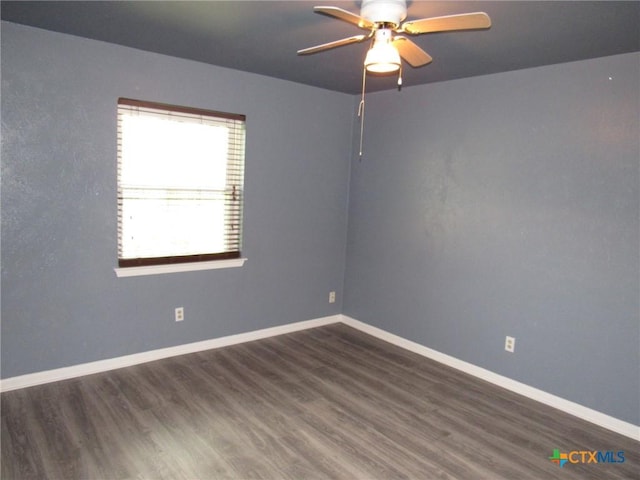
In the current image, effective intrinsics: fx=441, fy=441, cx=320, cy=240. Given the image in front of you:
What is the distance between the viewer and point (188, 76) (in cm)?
351

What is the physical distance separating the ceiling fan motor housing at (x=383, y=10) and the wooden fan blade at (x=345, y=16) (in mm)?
32

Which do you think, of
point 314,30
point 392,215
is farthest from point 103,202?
point 392,215

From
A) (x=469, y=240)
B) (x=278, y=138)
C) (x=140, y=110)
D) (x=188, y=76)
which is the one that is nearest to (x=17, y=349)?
(x=140, y=110)

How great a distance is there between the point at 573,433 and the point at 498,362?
0.75m

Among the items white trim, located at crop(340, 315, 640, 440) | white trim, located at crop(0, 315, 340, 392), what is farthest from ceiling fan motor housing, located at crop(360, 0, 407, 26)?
white trim, located at crop(0, 315, 340, 392)

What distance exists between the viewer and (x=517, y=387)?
3408mm

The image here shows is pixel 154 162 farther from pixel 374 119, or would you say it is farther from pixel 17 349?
pixel 374 119

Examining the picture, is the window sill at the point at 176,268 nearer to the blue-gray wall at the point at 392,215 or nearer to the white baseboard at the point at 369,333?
the blue-gray wall at the point at 392,215

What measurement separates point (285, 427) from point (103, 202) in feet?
6.75

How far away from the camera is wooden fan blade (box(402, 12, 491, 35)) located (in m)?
1.78

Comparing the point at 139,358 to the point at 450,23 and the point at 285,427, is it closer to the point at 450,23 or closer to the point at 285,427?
the point at 285,427

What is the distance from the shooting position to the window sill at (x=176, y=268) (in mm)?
3389

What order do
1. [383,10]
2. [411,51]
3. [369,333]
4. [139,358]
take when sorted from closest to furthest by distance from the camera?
[383,10] < [411,51] < [139,358] < [369,333]

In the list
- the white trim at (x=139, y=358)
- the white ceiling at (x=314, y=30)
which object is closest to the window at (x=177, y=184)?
the white ceiling at (x=314, y=30)
